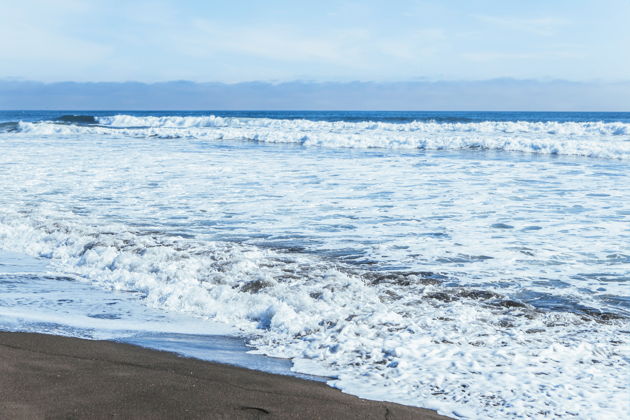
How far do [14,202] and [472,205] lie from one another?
8167 mm

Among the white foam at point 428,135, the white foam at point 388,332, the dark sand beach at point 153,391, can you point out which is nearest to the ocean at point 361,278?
the white foam at point 388,332

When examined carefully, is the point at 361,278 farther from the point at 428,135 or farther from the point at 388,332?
the point at 428,135

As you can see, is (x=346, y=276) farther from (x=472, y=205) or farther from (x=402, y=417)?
(x=472, y=205)

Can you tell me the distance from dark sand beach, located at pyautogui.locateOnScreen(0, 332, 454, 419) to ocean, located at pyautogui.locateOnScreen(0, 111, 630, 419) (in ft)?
0.97

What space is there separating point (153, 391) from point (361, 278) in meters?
3.17

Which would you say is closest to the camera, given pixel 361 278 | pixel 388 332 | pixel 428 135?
pixel 388 332

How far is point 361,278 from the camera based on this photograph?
19.7 feet

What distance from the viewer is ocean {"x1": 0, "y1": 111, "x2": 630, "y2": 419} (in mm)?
3812

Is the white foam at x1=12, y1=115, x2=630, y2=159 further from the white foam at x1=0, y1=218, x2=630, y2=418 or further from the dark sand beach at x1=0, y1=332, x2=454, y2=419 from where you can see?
the dark sand beach at x1=0, y1=332, x2=454, y2=419

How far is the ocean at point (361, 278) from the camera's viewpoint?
381 centimetres

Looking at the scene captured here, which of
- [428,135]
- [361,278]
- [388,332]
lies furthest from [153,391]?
[428,135]

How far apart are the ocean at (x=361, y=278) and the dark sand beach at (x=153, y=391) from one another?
30cm

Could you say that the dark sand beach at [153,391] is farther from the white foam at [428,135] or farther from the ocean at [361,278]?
the white foam at [428,135]

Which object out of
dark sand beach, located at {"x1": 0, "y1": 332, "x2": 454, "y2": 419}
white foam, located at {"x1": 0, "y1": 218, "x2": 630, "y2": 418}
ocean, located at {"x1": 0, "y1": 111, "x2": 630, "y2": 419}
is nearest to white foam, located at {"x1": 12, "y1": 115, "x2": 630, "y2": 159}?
ocean, located at {"x1": 0, "y1": 111, "x2": 630, "y2": 419}
